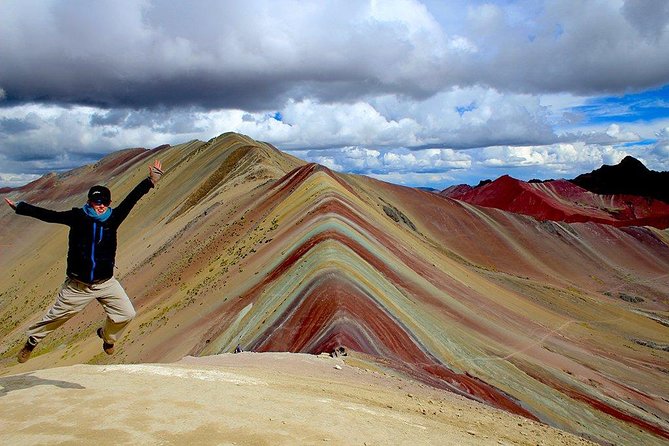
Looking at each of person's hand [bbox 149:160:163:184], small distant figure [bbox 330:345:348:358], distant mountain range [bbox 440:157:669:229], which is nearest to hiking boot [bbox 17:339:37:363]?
person's hand [bbox 149:160:163:184]

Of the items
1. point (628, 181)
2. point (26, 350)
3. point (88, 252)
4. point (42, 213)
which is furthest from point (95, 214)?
point (628, 181)

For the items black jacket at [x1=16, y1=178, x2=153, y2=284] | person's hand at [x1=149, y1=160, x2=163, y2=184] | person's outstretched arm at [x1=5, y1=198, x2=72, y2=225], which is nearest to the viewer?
person's outstretched arm at [x1=5, y1=198, x2=72, y2=225]

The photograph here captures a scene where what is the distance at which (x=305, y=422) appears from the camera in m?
6.21

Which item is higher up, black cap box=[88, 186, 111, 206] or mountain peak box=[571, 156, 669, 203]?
mountain peak box=[571, 156, 669, 203]

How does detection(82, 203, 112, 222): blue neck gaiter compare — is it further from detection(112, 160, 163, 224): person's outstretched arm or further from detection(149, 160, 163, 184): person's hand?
detection(149, 160, 163, 184): person's hand

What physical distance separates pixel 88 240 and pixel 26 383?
2.04 meters

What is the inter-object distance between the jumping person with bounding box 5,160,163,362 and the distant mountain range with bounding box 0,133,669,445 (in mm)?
5181

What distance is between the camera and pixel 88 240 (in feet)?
22.1

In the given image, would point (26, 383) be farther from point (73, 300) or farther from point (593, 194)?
point (593, 194)

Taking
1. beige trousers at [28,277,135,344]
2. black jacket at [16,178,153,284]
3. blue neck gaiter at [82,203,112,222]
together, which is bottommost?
beige trousers at [28,277,135,344]

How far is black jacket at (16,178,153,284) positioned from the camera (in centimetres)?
670

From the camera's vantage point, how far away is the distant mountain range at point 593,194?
11706cm

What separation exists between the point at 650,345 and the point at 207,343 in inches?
1154

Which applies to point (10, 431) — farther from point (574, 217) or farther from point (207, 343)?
point (574, 217)
